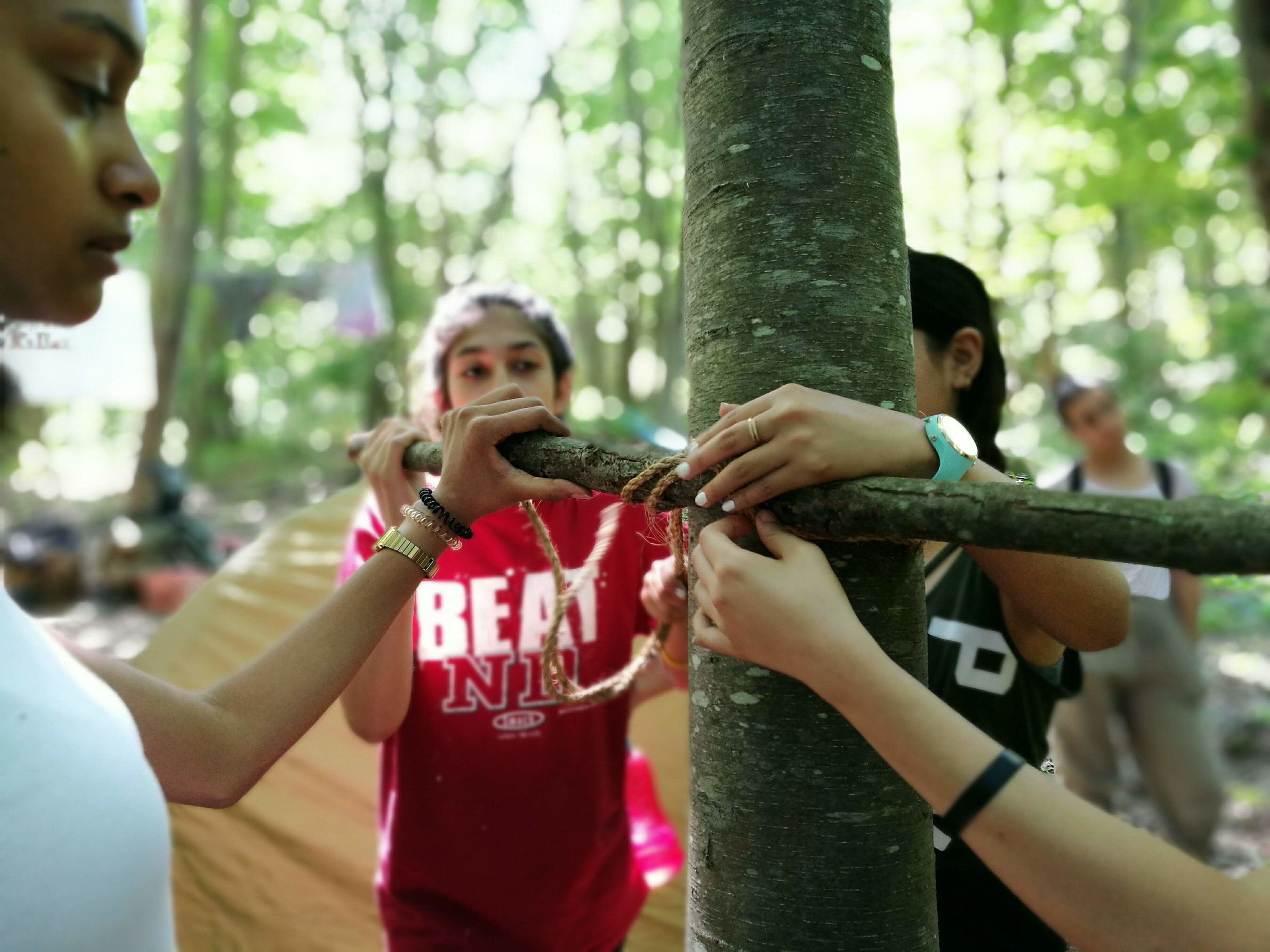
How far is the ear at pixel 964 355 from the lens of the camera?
1.89m

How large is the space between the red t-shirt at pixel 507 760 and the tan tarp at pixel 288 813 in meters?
1.59

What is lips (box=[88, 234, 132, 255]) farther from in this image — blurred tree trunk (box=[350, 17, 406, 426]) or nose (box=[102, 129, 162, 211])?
blurred tree trunk (box=[350, 17, 406, 426])

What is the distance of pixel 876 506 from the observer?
971 mm

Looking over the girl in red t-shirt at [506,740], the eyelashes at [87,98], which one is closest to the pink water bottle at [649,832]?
the girl in red t-shirt at [506,740]

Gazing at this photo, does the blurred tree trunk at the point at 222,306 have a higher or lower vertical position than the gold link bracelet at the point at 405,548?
Answer: higher

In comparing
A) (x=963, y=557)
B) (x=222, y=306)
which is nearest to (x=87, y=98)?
(x=963, y=557)

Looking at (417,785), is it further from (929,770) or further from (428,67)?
(428,67)

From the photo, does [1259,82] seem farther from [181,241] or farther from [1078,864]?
[181,241]

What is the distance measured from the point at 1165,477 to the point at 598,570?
3.23 meters

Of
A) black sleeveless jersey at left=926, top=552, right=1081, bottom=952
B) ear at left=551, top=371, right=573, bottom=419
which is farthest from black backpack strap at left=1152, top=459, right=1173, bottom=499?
ear at left=551, top=371, right=573, bottom=419

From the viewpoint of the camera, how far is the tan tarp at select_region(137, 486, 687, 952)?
3.26 m

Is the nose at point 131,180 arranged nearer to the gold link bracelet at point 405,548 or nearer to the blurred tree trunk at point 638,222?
the gold link bracelet at point 405,548

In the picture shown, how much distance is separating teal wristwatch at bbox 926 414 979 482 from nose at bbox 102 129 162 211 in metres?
1.00

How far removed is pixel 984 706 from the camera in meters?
1.64
